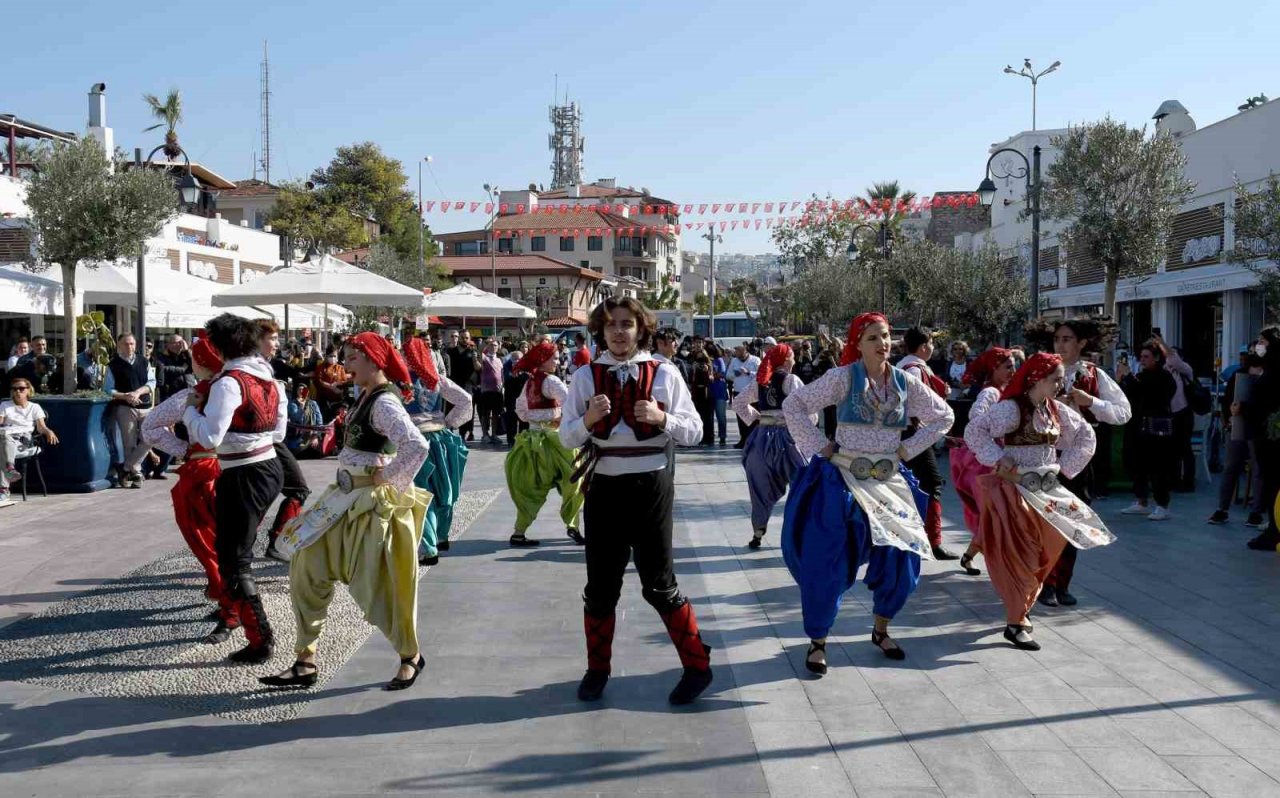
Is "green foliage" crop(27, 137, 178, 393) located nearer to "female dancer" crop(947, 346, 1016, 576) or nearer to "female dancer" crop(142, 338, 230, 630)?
"female dancer" crop(142, 338, 230, 630)

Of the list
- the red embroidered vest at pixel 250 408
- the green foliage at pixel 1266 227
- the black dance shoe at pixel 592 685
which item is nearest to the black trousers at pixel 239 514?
the red embroidered vest at pixel 250 408

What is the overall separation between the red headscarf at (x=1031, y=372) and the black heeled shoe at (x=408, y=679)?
11.4 feet

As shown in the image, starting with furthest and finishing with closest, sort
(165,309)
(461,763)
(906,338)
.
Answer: (165,309) < (906,338) < (461,763)

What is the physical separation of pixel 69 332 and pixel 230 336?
10558 millimetres

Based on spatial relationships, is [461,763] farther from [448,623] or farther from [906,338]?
[906,338]

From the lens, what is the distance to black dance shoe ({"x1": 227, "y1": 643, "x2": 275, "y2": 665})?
19.5 feet

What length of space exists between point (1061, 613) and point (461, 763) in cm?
425

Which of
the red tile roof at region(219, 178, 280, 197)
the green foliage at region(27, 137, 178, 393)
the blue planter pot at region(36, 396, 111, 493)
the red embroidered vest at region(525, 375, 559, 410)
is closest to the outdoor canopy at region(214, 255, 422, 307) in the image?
the green foliage at region(27, 137, 178, 393)

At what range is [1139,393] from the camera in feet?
38.0

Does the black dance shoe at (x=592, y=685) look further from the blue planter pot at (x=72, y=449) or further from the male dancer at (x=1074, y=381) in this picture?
the blue planter pot at (x=72, y=449)

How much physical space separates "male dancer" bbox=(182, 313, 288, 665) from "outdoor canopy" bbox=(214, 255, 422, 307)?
937cm

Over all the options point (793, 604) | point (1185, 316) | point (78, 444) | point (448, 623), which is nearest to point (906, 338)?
point (793, 604)

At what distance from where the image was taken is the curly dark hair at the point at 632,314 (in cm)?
522

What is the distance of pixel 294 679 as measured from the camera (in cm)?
547
